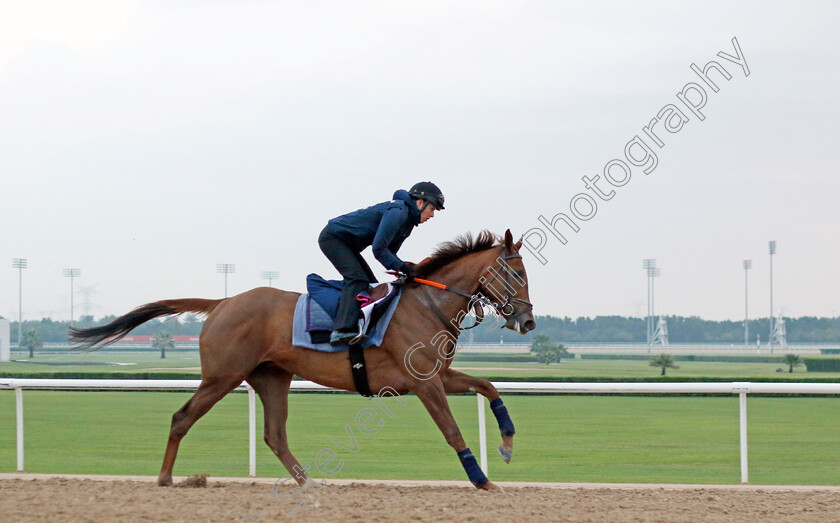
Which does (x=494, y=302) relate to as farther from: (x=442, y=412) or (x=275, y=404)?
(x=275, y=404)

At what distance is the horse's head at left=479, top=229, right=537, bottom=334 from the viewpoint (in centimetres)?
529

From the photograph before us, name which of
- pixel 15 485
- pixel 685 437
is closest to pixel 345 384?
pixel 15 485

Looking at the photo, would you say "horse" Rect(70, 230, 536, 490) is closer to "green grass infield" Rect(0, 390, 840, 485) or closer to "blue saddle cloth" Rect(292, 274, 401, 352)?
"blue saddle cloth" Rect(292, 274, 401, 352)

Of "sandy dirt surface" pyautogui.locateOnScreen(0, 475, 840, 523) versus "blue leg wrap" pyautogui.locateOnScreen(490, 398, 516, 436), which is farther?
"blue leg wrap" pyautogui.locateOnScreen(490, 398, 516, 436)

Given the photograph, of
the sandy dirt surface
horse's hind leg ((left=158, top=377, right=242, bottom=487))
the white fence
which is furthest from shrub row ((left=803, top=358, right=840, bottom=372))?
horse's hind leg ((left=158, top=377, right=242, bottom=487))

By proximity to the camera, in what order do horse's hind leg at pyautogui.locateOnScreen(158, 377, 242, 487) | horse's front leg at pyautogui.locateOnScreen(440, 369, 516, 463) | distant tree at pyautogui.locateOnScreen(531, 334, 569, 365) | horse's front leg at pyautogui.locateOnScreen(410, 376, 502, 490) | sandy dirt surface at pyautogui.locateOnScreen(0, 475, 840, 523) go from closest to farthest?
sandy dirt surface at pyautogui.locateOnScreen(0, 475, 840, 523) < horse's front leg at pyautogui.locateOnScreen(410, 376, 502, 490) < horse's front leg at pyautogui.locateOnScreen(440, 369, 516, 463) < horse's hind leg at pyautogui.locateOnScreen(158, 377, 242, 487) < distant tree at pyautogui.locateOnScreen(531, 334, 569, 365)

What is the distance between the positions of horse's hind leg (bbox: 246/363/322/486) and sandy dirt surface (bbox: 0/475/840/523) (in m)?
0.23

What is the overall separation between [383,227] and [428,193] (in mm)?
381

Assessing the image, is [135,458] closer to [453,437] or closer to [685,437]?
[453,437]

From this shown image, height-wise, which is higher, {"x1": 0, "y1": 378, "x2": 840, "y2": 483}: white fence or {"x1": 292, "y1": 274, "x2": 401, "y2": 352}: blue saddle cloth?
{"x1": 292, "y1": 274, "x2": 401, "y2": 352}: blue saddle cloth

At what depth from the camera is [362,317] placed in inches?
211

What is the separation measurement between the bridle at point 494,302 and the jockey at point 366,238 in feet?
0.77

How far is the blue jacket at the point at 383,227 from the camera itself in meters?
5.31

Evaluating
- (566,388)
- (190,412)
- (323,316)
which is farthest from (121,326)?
(566,388)
